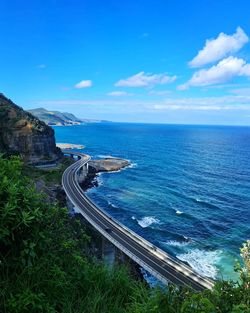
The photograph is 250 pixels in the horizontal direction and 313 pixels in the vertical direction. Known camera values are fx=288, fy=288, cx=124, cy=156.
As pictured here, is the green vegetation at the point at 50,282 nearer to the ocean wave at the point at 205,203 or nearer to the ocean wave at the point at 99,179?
the ocean wave at the point at 205,203

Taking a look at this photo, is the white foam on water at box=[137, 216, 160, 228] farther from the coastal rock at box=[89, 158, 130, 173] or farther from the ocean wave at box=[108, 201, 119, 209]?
Result: the coastal rock at box=[89, 158, 130, 173]

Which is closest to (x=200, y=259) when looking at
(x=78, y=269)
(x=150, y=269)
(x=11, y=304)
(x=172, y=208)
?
(x=150, y=269)

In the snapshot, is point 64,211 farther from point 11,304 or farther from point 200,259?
point 200,259

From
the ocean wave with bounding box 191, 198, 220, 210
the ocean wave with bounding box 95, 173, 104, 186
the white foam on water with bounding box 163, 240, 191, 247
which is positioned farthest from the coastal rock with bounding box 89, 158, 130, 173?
the white foam on water with bounding box 163, 240, 191, 247

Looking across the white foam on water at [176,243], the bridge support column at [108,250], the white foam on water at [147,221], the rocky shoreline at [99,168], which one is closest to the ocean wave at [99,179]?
the rocky shoreline at [99,168]

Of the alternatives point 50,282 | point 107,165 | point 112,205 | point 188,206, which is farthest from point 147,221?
point 107,165

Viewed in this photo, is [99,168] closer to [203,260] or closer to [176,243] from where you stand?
[176,243]
